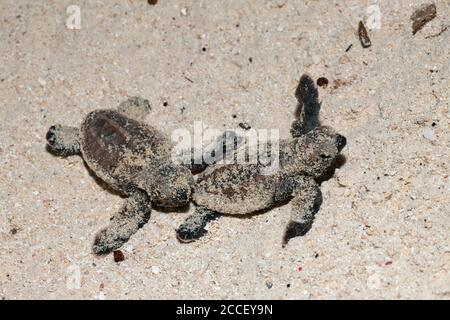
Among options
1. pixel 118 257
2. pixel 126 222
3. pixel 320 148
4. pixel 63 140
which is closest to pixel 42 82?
pixel 63 140

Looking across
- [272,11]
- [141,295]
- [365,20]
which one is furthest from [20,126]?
[365,20]

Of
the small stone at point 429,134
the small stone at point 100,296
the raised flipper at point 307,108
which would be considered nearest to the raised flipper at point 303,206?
the raised flipper at point 307,108

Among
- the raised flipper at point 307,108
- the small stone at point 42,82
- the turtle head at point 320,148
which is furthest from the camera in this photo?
the small stone at point 42,82

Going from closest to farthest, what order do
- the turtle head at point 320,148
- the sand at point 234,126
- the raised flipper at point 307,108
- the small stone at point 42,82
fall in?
the sand at point 234,126 < the turtle head at point 320,148 < the raised flipper at point 307,108 < the small stone at point 42,82

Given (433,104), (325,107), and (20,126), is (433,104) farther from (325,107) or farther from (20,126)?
(20,126)

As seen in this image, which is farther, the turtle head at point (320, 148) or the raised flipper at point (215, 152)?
the raised flipper at point (215, 152)

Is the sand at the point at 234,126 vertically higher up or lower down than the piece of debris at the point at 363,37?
lower down

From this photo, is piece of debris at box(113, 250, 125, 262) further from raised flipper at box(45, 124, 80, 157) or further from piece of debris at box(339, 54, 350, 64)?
piece of debris at box(339, 54, 350, 64)

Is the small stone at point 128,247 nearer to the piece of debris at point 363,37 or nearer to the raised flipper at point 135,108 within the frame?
the raised flipper at point 135,108
